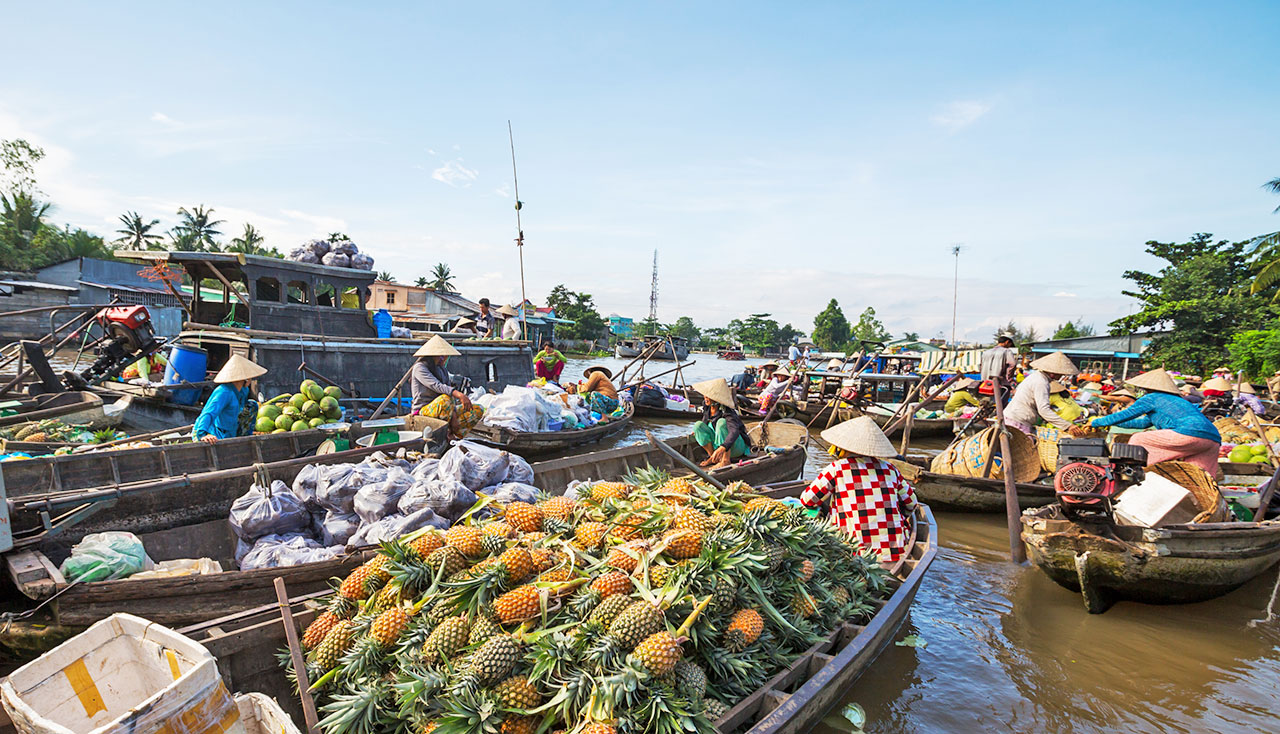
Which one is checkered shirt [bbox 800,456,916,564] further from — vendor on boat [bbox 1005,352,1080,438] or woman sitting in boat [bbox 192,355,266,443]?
woman sitting in boat [bbox 192,355,266,443]

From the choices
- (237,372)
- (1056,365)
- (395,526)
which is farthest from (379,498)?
(1056,365)

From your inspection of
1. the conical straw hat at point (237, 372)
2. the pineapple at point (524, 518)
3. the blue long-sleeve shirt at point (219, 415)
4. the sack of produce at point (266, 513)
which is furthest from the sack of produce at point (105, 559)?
the blue long-sleeve shirt at point (219, 415)

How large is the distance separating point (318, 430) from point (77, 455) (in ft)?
6.86

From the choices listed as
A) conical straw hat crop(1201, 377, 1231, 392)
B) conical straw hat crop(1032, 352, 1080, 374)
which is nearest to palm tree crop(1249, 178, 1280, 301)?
conical straw hat crop(1201, 377, 1231, 392)

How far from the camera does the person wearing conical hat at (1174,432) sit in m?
5.96

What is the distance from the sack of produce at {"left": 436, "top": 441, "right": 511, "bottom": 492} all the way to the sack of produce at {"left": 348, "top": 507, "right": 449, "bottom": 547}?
0.50m

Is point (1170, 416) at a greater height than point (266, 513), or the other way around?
point (1170, 416)

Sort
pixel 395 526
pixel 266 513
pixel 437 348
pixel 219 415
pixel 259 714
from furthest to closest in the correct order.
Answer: pixel 437 348
pixel 219 415
pixel 266 513
pixel 395 526
pixel 259 714

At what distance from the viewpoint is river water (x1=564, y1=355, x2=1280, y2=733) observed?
14.6 feet

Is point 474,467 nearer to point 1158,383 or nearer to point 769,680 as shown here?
point 769,680

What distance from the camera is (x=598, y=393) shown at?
15.2m

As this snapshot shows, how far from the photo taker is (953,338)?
39.7 metres

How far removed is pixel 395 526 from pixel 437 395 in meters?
4.46

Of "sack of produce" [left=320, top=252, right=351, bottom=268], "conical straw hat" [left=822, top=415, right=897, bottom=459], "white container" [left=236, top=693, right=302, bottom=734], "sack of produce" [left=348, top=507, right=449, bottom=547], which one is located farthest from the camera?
"sack of produce" [left=320, top=252, right=351, bottom=268]
